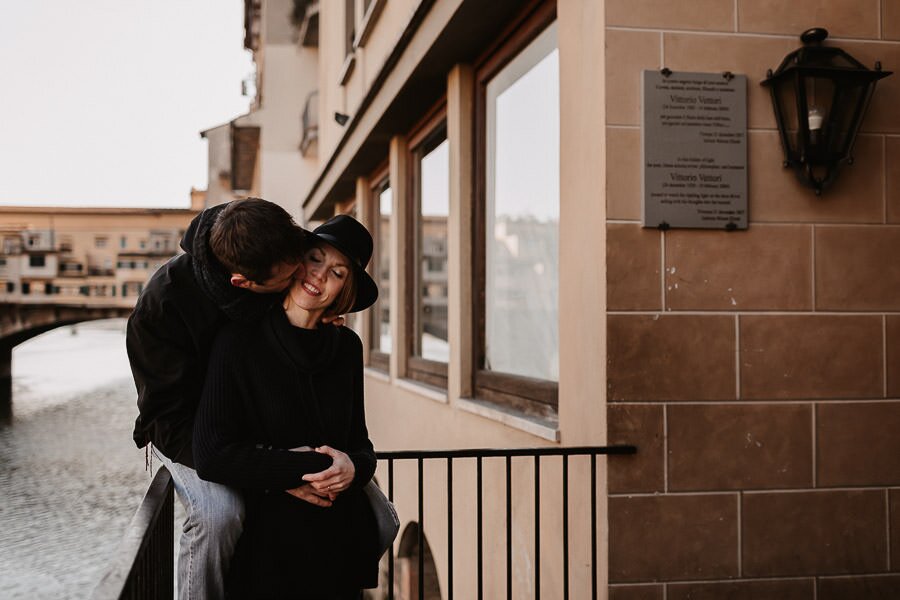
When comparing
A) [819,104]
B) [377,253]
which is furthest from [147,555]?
[377,253]

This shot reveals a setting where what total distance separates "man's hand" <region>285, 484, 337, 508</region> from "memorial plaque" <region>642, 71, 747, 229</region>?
193cm

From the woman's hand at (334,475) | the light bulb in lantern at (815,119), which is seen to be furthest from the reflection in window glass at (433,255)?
the woman's hand at (334,475)

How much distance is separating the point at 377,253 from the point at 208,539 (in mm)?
8315

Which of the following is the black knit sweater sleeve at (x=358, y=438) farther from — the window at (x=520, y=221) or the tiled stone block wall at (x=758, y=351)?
the window at (x=520, y=221)

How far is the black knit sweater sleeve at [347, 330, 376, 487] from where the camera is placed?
8.42ft

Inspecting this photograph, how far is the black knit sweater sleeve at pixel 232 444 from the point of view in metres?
2.38

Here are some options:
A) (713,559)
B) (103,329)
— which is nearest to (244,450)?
(713,559)

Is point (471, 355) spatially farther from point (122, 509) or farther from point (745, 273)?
point (122, 509)

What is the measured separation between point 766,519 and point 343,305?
2253mm

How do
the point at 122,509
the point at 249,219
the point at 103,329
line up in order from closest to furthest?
1. the point at 249,219
2. the point at 122,509
3. the point at 103,329

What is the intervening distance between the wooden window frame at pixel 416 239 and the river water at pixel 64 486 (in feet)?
34.8

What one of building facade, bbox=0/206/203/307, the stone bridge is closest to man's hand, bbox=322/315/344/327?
the stone bridge

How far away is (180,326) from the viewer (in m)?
2.40

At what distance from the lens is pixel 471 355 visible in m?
6.21
